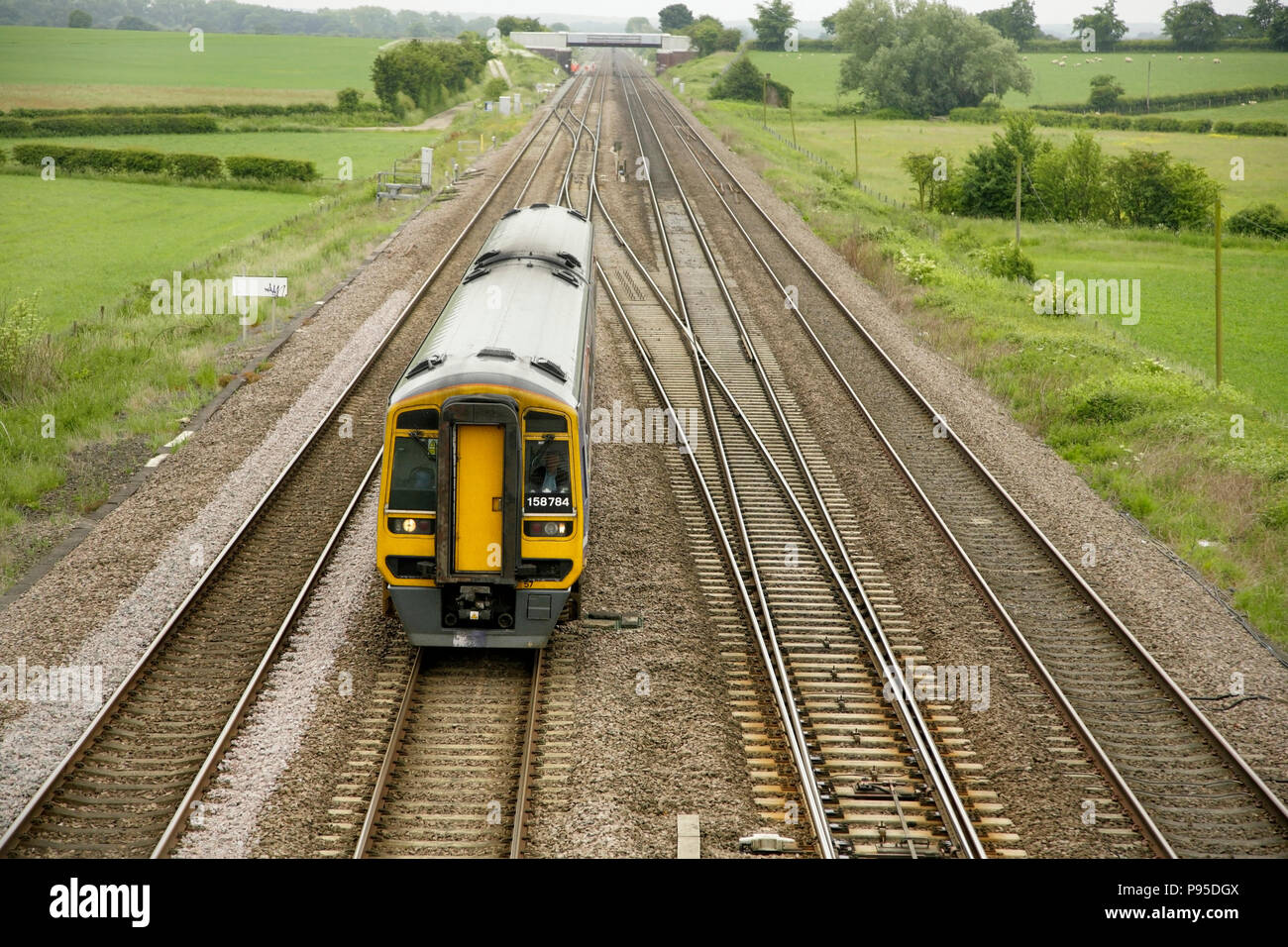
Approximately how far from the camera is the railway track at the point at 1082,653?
395 inches

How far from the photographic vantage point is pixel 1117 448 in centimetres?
1945

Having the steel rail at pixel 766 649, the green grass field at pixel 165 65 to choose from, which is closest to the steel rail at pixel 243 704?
the steel rail at pixel 766 649

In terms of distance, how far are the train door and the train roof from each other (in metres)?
0.56

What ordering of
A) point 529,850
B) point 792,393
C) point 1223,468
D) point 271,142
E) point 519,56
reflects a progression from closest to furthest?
1. point 529,850
2. point 1223,468
3. point 792,393
4. point 271,142
5. point 519,56

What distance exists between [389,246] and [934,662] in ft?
82.8

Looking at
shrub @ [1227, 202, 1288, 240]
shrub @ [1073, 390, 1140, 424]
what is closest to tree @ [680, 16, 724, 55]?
shrub @ [1227, 202, 1288, 240]

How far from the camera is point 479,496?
1084 cm

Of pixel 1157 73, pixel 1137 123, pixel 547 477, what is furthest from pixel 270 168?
pixel 1157 73

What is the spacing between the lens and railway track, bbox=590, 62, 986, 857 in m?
9.77

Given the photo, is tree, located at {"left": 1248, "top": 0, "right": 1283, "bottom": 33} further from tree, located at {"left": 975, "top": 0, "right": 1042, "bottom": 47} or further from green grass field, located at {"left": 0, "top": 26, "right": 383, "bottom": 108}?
green grass field, located at {"left": 0, "top": 26, "right": 383, "bottom": 108}

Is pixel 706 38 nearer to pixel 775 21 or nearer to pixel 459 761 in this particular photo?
pixel 775 21

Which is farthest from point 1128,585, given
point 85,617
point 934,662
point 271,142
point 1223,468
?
point 271,142

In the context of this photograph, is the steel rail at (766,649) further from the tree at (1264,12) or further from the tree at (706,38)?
the tree at (706,38)
